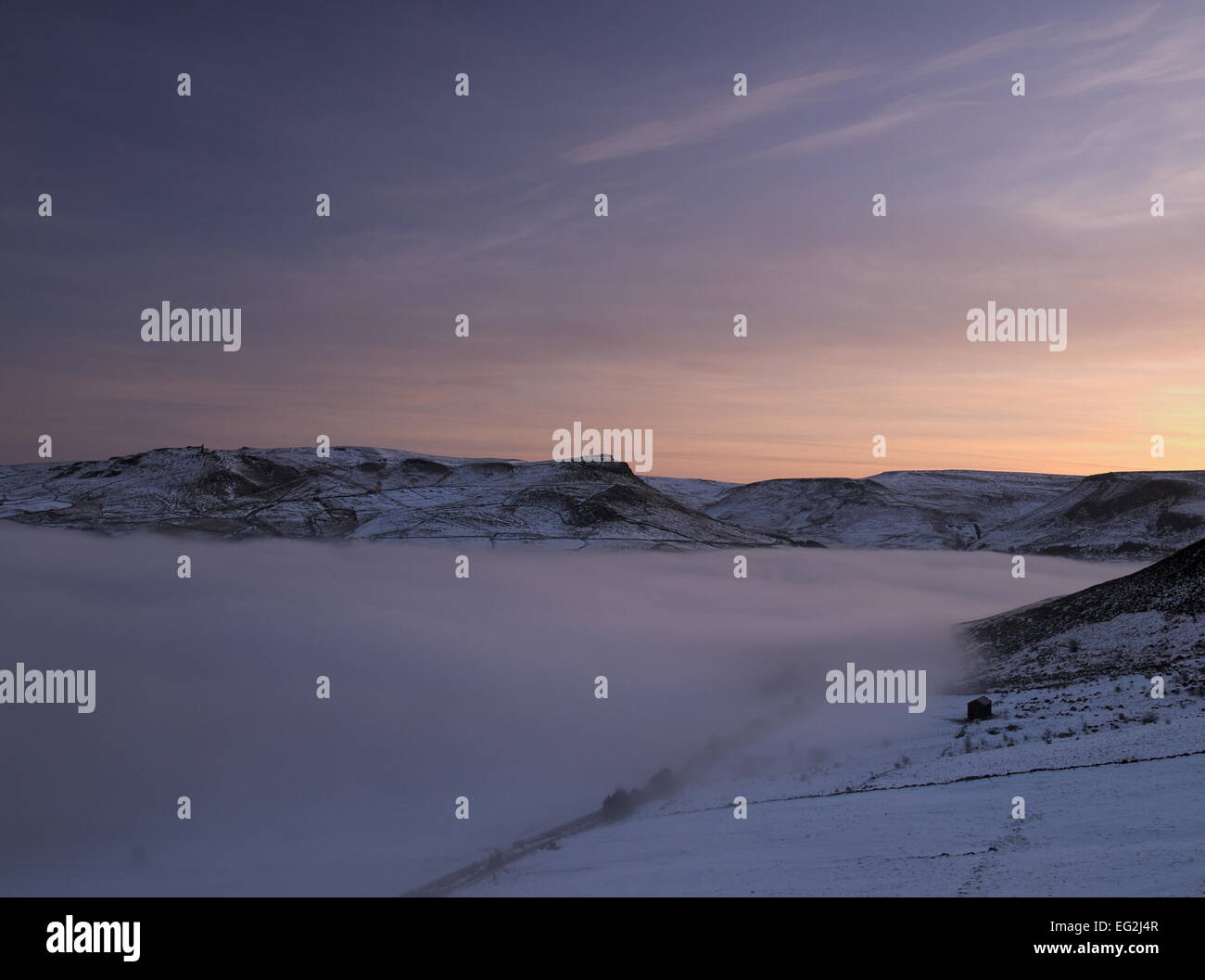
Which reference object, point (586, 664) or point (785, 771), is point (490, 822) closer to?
point (785, 771)

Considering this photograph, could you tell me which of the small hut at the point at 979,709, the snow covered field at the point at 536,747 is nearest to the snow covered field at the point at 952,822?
the snow covered field at the point at 536,747

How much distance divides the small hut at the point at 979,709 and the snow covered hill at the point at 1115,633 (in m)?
11.4

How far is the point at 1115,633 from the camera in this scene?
219 feet

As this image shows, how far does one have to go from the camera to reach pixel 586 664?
5699 inches

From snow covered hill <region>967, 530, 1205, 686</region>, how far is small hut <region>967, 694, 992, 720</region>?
37.3ft

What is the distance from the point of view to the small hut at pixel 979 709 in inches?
2015

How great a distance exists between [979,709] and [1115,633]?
939 inches

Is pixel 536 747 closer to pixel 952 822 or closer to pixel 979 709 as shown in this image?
pixel 979 709

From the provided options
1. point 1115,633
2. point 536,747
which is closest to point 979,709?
point 1115,633

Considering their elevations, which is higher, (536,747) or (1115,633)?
(1115,633)
